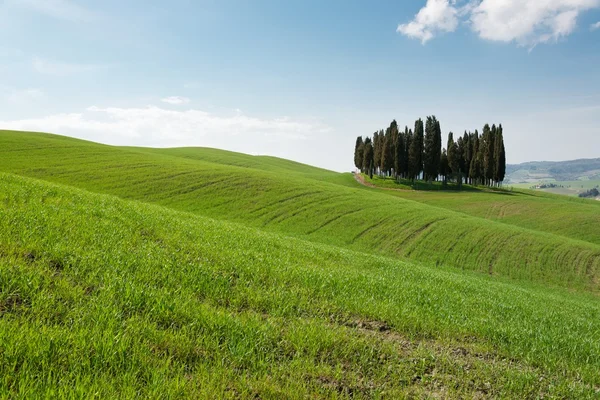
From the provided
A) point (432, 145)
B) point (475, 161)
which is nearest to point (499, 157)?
point (475, 161)

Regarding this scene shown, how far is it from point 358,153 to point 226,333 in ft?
384

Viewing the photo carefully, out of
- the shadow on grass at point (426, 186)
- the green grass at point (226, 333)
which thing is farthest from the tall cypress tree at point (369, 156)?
the green grass at point (226, 333)

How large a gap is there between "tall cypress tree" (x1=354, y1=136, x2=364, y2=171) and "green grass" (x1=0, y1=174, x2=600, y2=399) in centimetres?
10998

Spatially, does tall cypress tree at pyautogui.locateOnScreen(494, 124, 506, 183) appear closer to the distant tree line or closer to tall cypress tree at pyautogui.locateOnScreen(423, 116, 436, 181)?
the distant tree line

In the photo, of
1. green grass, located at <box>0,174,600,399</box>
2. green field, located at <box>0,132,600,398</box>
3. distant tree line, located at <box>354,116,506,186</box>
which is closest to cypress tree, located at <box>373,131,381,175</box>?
distant tree line, located at <box>354,116,506,186</box>

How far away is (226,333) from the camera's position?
4.89 m

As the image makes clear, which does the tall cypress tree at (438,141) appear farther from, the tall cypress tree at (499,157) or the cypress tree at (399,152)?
the tall cypress tree at (499,157)

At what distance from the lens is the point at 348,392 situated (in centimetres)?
419

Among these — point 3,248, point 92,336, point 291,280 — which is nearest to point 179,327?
point 92,336

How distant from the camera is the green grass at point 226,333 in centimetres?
381

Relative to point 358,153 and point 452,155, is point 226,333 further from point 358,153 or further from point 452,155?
point 358,153

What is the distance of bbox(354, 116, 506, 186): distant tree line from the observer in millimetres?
87312

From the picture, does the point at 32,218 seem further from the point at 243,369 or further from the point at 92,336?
the point at 243,369

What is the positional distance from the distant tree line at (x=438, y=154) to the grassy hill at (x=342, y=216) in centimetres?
2965
